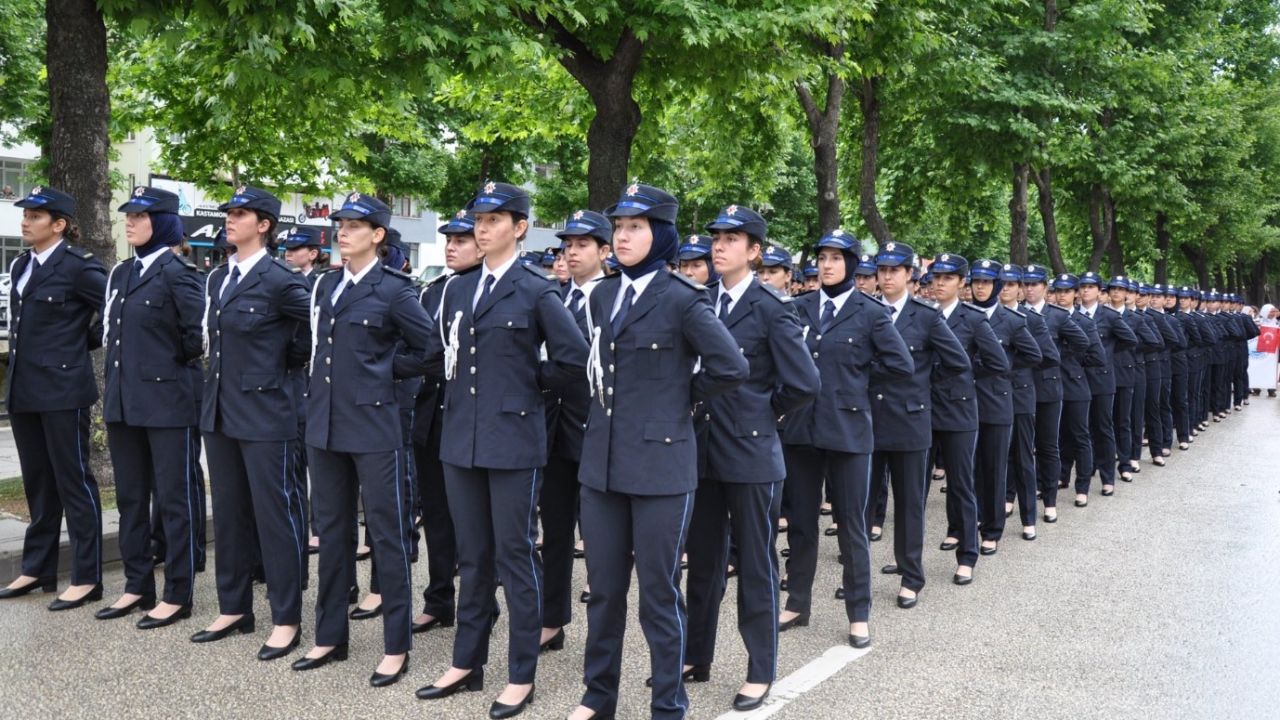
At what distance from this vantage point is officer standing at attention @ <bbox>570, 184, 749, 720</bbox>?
16.0ft

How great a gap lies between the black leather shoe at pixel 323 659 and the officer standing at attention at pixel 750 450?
1729 millimetres

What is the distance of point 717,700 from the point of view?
215 inches

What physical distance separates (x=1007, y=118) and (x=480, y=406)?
48.0 feet

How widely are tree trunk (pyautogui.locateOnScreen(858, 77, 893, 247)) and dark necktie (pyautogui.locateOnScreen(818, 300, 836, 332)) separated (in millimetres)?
10238

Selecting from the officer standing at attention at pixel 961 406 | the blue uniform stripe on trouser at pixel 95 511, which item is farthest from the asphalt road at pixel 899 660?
the officer standing at attention at pixel 961 406

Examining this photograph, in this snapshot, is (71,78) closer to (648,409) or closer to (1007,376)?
(648,409)

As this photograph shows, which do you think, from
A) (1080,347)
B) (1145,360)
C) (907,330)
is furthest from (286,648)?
(1145,360)

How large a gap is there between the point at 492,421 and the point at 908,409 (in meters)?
3.13

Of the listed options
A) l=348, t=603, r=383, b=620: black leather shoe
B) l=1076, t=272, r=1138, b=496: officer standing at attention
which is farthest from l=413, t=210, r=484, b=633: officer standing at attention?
l=1076, t=272, r=1138, b=496: officer standing at attention

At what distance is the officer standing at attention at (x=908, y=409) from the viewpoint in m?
7.39

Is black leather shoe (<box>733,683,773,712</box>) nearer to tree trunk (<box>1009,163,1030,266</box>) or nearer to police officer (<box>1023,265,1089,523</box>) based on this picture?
police officer (<box>1023,265,1089,523</box>)

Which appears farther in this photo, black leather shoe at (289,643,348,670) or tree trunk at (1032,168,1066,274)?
tree trunk at (1032,168,1066,274)

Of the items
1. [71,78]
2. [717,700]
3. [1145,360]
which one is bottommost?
[717,700]

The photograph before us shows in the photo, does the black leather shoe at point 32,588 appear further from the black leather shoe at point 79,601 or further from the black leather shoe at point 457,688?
the black leather shoe at point 457,688
